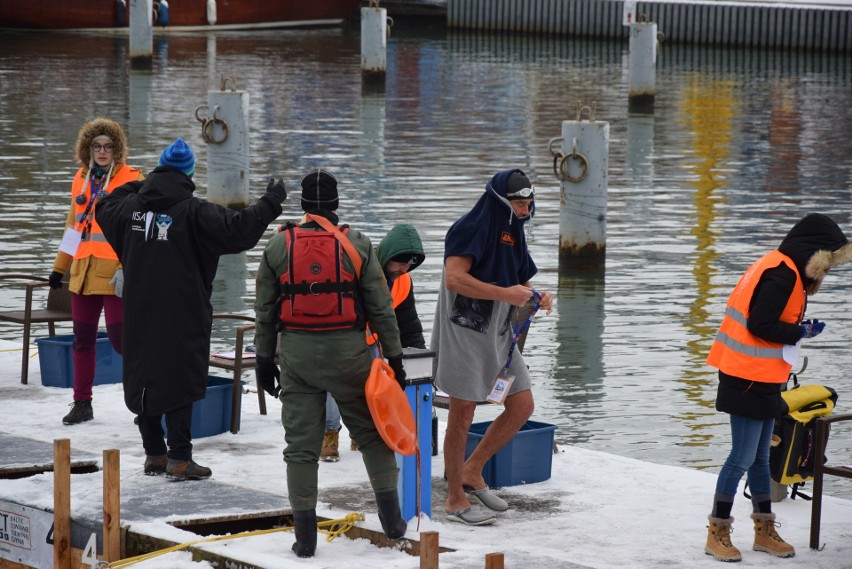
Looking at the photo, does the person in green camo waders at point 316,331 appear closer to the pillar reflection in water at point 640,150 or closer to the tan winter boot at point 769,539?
the tan winter boot at point 769,539

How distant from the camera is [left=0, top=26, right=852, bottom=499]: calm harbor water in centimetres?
1180

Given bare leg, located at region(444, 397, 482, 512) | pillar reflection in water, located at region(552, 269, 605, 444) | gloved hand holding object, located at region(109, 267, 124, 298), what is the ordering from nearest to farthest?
bare leg, located at region(444, 397, 482, 512) < gloved hand holding object, located at region(109, 267, 124, 298) < pillar reflection in water, located at region(552, 269, 605, 444)

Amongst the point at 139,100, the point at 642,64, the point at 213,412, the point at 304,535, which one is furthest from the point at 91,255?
the point at 642,64

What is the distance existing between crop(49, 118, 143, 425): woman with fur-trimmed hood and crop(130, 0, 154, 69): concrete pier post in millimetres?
25436

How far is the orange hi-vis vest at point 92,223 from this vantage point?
8320mm

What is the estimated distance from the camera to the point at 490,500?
7137mm

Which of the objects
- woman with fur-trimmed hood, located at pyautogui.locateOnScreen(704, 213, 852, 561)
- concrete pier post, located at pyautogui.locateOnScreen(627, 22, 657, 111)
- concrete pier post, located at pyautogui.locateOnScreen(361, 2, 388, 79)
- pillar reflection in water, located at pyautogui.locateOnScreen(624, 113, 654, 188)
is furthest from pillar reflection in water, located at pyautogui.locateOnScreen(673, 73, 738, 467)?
concrete pier post, located at pyautogui.locateOnScreen(361, 2, 388, 79)

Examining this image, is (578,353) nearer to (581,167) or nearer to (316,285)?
(581,167)

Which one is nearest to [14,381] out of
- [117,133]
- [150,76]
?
[117,133]

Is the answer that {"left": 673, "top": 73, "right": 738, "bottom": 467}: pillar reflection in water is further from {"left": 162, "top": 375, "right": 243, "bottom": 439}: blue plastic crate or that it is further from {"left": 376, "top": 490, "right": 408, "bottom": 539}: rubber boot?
{"left": 376, "top": 490, "right": 408, "bottom": 539}: rubber boot

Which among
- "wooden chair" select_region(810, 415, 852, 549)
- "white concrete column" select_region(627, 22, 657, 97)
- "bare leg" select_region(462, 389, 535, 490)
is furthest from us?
"white concrete column" select_region(627, 22, 657, 97)

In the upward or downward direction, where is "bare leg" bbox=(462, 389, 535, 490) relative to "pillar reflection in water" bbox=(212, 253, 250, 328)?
upward

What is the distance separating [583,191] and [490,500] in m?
7.67

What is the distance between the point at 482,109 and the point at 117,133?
20512mm
